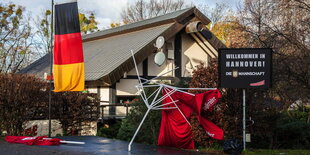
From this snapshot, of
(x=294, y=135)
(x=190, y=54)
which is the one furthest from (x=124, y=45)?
(x=294, y=135)

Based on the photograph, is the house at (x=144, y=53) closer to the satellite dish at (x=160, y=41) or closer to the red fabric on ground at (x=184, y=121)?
the satellite dish at (x=160, y=41)

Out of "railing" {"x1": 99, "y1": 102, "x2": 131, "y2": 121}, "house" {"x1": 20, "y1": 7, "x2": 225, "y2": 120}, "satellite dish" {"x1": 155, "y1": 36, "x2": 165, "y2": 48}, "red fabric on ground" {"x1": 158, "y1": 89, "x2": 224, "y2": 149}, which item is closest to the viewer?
"red fabric on ground" {"x1": 158, "y1": 89, "x2": 224, "y2": 149}

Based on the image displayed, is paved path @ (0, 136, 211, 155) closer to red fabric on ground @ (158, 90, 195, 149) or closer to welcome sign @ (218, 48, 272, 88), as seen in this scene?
red fabric on ground @ (158, 90, 195, 149)

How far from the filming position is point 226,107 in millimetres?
11695

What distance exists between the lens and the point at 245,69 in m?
10.8

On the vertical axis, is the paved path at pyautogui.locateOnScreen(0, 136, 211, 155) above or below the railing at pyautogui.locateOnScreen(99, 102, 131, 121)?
below

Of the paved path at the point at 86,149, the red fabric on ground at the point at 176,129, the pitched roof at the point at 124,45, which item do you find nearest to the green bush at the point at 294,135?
the red fabric on ground at the point at 176,129

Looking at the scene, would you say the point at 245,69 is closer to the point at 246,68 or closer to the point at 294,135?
the point at 246,68

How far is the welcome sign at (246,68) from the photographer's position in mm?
10680

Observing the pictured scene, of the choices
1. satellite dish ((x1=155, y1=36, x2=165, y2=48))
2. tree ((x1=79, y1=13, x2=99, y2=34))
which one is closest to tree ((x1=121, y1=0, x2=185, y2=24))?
tree ((x1=79, y1=13, x2=99, y2=34))

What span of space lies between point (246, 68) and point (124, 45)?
13993mm

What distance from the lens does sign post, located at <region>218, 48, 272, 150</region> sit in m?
10.7

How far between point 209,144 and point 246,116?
4.77 ft

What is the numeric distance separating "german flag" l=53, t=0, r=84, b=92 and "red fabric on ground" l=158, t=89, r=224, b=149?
3239mm
